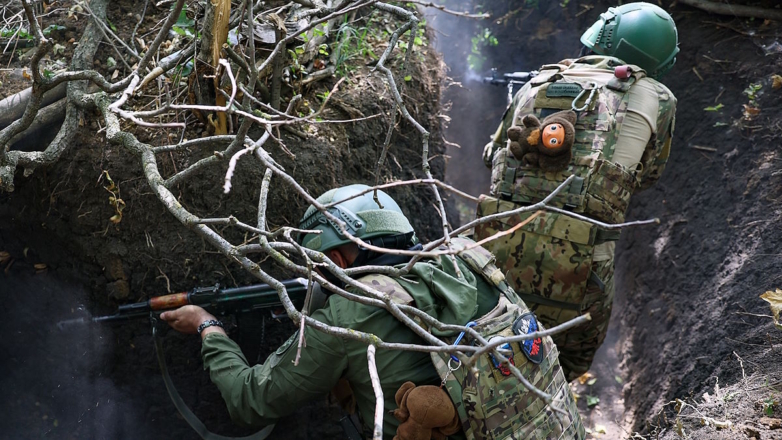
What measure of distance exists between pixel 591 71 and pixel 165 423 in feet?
11.9

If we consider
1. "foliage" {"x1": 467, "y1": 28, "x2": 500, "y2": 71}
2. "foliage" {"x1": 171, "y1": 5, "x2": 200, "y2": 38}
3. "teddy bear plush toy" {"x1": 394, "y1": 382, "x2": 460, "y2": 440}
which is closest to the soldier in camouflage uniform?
"teddy bear plush toy" {"x1": 394, "y1": 382, "x2": 460, "y2": 440}

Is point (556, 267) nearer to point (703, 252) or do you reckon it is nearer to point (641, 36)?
point (703, 252)

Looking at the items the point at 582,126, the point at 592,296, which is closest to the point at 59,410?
the point at 592,296

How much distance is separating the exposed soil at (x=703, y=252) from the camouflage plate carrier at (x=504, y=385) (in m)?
1.05

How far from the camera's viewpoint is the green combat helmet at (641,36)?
14.6ft

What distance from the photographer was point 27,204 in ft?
13.0

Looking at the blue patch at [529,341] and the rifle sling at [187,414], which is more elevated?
the blue patch at [529,341]

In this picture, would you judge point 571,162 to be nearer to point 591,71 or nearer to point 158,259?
point 591,71

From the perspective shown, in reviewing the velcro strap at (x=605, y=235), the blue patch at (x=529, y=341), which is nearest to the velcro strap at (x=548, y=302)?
the velcro strap at (x=605, y=235)

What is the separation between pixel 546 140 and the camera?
4.11 m

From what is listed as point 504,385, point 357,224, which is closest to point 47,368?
point 357,224

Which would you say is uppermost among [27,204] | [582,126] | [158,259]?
[582,126]

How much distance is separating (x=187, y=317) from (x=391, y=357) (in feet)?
3.97

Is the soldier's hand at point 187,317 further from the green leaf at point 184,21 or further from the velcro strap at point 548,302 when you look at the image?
the velcro strap at point 548,302
